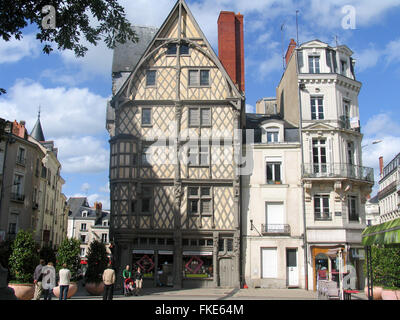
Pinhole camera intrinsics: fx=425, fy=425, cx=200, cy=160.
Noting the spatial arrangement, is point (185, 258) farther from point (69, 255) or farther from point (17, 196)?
point (17, 196)

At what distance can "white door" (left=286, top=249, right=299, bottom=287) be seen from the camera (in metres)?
24.4

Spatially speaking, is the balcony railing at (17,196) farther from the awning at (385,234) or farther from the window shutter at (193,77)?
the awning at (385,234)

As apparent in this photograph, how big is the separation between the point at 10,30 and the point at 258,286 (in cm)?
1954

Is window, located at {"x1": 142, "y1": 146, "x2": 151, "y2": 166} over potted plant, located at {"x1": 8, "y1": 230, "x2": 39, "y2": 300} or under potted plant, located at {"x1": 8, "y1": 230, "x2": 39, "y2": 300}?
over

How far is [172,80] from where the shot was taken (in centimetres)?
2566

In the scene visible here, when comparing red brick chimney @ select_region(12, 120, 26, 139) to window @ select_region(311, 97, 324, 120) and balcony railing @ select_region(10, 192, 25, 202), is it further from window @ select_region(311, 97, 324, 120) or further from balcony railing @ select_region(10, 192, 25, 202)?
window @ select_region(311, 97, 324, 120)

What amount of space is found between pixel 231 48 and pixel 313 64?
17.8 feet

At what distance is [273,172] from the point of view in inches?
1016

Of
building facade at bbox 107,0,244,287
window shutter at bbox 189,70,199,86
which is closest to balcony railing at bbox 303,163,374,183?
building facade at bbox 107,0,244,287

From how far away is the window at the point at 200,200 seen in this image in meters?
24.4

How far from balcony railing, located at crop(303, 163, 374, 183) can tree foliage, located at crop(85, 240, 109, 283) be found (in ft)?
41.0

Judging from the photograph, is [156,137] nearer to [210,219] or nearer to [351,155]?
[210,219]
